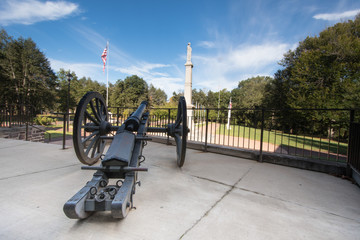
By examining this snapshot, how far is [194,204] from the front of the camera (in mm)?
2117

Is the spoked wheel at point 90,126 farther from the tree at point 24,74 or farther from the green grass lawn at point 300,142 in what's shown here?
the tree at point 24,74

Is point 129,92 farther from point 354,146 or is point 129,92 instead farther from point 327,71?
point 354,146

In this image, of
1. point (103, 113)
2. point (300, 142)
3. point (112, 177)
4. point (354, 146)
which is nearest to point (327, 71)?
point (300, 142)

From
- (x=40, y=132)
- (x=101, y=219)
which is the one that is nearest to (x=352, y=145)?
(x=101, y=219)

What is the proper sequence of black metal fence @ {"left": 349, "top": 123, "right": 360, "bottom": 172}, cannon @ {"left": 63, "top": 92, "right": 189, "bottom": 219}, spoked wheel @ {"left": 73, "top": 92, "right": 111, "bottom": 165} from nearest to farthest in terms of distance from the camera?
cannon @ {"left": 63, "top": 92, "right": 189, "bottom": 219}
spoked wheel @ {"left": 73, "top": 92, "right": 111, "bottom": 165}
black metal fence @ {"left": 349, "top": 123, "right": 360, "bottom": 172}

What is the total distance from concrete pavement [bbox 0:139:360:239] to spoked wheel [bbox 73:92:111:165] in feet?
1.35

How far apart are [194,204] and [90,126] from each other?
199 cm

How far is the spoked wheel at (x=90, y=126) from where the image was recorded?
7.71 feet

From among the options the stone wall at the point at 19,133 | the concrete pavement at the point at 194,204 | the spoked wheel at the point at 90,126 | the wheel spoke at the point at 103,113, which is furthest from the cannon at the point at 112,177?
the stone wall at the point at 19,133

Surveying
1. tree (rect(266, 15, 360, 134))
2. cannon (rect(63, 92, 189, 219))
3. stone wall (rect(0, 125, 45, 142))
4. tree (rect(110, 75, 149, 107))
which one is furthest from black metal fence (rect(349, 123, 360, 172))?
tree (rect(110, 75, 149, 107))

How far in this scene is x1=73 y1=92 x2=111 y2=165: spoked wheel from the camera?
235cm

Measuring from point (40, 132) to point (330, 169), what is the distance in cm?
1154

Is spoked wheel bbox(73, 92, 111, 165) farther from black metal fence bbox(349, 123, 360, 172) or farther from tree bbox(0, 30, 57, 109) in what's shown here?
tree bbox(0, 30, 57, 109)

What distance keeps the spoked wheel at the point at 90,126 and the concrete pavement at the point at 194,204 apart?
0.41 metres
